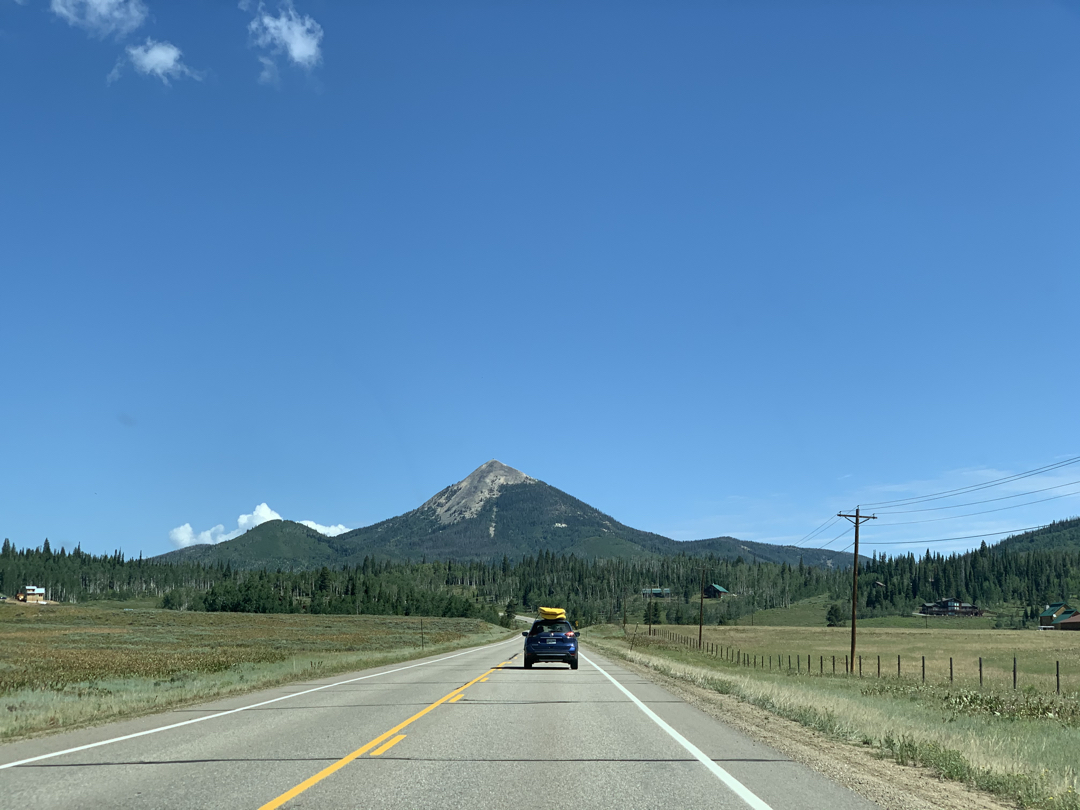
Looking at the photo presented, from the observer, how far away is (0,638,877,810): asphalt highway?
325 inches

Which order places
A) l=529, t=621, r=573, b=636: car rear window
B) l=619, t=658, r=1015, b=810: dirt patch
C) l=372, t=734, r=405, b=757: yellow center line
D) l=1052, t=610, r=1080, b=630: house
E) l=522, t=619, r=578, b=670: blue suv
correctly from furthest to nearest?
l=1052, t=610, r=1080, b=630: house → l=529, t=621, r=573, b=636: car rear window → l=522, t=619, r=578, b=670: blue suv → l=372, t=734, r=405, b=757: yellow center line → l=619, t=658, r=1015, b=810: dirt patch

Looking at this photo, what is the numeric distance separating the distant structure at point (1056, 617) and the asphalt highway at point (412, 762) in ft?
578

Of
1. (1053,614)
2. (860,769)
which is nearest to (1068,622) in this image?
(1053,614)

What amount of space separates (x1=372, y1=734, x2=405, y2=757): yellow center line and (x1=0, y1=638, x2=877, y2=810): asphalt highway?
0.06 meters

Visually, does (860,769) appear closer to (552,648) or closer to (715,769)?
(715,769)

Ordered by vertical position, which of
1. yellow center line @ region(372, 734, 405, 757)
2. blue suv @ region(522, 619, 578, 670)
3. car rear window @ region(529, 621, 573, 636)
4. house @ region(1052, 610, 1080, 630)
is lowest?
house @ region(1052, 610, 1080, 630)

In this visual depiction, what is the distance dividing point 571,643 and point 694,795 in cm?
2748

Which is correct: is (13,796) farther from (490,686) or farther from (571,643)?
(571,643)

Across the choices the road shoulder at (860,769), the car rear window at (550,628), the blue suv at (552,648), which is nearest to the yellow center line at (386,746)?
the road shoulder at (860,769)

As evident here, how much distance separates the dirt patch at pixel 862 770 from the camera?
28.3 ft

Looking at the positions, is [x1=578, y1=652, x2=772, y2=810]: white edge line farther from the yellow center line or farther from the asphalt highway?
the yellow center line

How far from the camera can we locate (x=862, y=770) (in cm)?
1055

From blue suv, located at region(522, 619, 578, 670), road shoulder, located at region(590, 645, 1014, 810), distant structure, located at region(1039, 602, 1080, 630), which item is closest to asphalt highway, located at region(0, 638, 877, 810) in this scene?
road shoulder, located at region(590, 645, 1014, 810)

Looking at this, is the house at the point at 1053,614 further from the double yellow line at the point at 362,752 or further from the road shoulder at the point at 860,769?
the double yellow line at the point at 362,752
